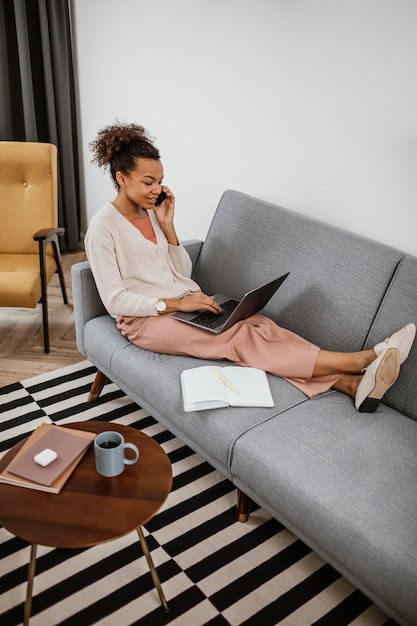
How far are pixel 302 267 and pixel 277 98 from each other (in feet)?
2.57

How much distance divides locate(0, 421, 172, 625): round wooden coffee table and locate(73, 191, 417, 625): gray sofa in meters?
0.36

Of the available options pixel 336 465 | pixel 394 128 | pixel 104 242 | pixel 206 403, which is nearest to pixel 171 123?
pixel 104 242

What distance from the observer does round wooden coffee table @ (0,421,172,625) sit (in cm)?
133

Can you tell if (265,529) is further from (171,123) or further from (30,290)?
(171,123)

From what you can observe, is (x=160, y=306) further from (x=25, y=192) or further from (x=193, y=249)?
(x=25, y=192)

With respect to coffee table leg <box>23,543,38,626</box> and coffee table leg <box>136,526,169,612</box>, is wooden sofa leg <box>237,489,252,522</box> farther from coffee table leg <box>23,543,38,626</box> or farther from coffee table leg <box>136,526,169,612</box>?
coffee table leg <box>23,543,38,626</box>

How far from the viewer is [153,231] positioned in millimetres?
2375

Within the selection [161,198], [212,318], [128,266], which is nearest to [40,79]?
[161,198]

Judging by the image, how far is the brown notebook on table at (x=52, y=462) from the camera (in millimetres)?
1451

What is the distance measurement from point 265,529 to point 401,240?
3.83 feet

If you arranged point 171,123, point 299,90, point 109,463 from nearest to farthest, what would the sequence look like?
point 109,463, point 299,90, point 171,123

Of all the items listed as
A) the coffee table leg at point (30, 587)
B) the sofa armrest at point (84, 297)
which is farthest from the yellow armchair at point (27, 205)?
the coffee table leg at point (30, 587)

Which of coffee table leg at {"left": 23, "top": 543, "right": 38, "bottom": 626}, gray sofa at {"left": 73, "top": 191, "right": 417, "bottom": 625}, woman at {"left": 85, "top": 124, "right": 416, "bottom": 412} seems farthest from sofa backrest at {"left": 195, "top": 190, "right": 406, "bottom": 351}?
coffee table leg at {"left": 23, "top": 543, "right": 38, "bottom": 626}

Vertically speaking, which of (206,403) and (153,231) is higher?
(153,231)
